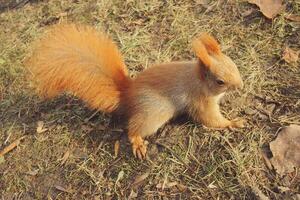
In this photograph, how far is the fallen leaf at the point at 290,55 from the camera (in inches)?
115

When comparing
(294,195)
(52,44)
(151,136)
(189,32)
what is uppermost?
(52,44)

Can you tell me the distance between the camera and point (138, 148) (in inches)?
105

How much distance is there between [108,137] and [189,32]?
105 cm

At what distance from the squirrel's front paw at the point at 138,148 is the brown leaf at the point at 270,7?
133 centimetres

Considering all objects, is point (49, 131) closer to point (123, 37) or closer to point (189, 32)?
point (123, 37)

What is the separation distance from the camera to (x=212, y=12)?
3.37 metres

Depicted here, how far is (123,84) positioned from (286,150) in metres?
1.03

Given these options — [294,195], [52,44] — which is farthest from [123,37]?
[294,195]

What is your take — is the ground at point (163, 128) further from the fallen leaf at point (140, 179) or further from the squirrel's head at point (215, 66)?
the squirrel's head at point (215, 66)

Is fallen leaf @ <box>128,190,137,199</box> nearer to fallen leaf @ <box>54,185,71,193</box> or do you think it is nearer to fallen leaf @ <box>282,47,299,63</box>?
fallen leaf @ <box>54,185,71,193</box>

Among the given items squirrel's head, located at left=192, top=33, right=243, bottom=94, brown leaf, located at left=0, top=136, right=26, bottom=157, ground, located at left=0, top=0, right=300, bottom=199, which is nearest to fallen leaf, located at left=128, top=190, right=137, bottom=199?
ground, located at left=0, top=0, right=300, bottom=199

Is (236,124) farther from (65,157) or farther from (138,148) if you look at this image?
(65,157)

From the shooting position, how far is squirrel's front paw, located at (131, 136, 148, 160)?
8.75 ft

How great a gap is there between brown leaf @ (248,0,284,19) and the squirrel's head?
0.96m
